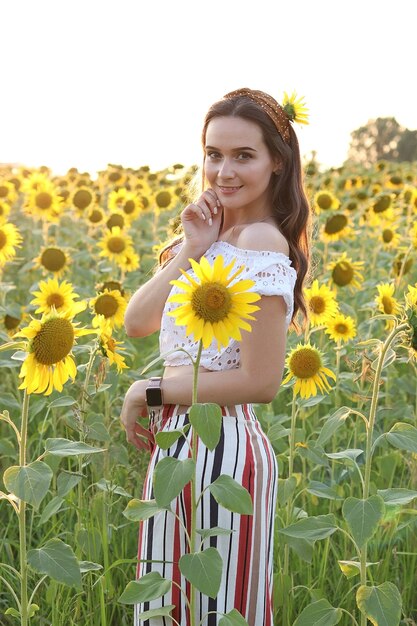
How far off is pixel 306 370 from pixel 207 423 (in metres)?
0.97

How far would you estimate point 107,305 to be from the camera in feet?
10.4

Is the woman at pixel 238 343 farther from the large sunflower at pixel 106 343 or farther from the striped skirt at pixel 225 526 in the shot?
the large sunflower at pixel 106 343

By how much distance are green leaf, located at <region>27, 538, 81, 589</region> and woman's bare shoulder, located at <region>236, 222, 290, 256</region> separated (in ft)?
2.28

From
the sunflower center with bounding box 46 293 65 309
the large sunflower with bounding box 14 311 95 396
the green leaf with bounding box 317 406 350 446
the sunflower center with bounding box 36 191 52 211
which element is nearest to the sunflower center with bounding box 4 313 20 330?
the sunflower center with bounding box 46 293 65 309

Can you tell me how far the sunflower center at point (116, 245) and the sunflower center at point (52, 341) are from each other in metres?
3.12

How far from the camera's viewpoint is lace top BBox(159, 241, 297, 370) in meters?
1.81

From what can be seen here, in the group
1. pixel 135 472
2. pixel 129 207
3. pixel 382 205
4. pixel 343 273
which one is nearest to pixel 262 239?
pixel 135 472

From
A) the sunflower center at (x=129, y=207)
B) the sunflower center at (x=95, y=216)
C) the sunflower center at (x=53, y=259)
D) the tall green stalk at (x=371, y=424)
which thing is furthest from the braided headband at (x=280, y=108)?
the sunflower center at (x=129, y=207)

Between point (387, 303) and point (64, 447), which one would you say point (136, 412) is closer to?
point (64, 447)

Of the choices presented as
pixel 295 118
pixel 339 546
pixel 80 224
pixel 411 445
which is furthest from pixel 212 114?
pixel 80 224

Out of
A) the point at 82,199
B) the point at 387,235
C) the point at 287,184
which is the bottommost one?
the point at 287,184

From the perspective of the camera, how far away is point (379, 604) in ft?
5.74

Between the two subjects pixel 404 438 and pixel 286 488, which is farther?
pixel 286 488

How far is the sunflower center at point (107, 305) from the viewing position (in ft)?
10.3
